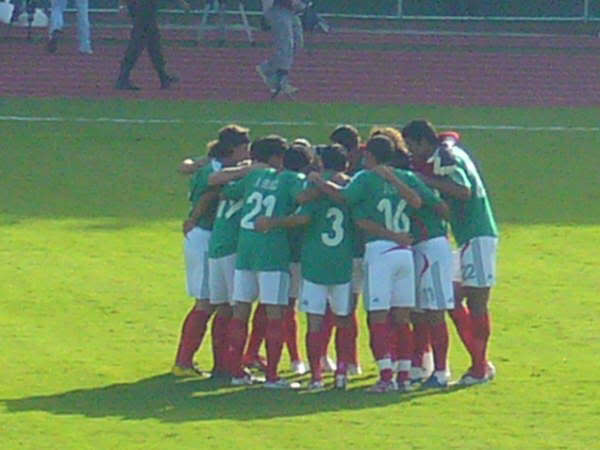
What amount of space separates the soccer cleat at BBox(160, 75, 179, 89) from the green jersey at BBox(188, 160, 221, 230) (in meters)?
17.1

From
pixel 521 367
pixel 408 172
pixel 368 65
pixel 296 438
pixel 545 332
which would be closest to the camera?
pixel 296 438

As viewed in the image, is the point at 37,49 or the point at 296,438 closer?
the point at 296,438

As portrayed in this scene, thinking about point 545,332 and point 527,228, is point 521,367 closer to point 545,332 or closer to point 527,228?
point 545,332

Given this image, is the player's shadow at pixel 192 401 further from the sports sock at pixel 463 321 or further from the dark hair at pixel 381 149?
the dark hair at pixel 381 149

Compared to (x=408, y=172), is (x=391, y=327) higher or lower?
lower

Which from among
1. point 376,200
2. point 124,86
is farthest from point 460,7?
point 376,200

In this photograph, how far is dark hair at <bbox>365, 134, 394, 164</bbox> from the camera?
36.2 feet

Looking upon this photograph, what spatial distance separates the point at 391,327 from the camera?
1124 centimetres

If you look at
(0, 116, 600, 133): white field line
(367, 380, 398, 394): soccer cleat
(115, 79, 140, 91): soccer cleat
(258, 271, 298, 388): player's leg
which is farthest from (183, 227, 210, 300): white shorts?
(115, 79, 140, 91): soccer cleat

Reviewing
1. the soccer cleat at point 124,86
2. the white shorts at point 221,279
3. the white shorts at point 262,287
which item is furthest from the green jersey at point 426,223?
the soccer cleat at point 124,86

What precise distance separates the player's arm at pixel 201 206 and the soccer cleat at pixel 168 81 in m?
17.1

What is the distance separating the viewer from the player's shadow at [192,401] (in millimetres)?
10656

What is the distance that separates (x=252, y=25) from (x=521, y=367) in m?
24.6

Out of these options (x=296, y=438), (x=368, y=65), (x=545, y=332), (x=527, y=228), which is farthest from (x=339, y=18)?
(x=296, y=438)
